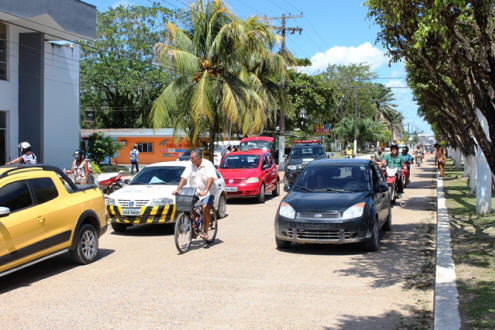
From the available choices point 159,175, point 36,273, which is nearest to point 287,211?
point 36,273

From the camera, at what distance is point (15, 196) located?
7055 millimetres

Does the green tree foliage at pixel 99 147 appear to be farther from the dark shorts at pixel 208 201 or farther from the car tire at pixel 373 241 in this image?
the car tire at pixel 373 241

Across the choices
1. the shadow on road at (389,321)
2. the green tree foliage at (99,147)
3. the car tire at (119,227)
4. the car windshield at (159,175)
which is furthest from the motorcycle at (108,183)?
the green tree foliage at (99,147)

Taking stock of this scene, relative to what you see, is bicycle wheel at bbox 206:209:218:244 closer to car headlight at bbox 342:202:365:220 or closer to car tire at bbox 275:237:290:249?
car tire at bbox 275:237:290:249

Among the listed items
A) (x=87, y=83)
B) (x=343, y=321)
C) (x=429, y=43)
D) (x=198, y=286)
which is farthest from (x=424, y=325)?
(x=87, y=83)

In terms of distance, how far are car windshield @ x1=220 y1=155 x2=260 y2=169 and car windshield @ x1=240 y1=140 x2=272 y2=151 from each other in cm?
1811


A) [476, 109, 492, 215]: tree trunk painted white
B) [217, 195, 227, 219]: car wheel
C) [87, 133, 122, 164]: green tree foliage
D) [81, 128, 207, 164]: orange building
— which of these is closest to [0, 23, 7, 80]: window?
[87, 133, 122, 164]: green tree foliage

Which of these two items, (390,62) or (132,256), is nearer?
(132,256)

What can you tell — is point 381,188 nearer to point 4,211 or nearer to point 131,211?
point 131,211

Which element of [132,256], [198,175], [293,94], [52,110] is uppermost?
[293,94]

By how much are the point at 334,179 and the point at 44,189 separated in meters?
5.26

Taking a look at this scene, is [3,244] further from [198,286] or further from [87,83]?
[87,83]

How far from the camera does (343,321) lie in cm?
553

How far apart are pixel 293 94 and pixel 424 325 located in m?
44.1
